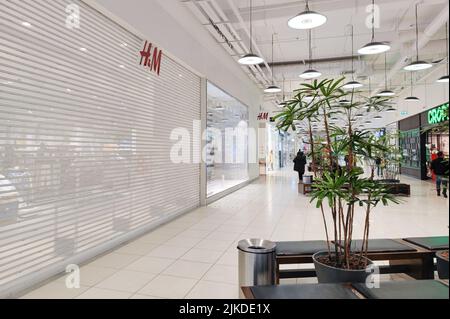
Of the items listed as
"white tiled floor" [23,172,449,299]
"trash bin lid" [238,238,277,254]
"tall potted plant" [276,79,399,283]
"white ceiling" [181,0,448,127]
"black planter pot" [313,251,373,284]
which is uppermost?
"white ceiling" [181,0,448,127]

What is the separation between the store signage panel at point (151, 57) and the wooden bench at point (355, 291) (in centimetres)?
431

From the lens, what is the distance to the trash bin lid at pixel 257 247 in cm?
248

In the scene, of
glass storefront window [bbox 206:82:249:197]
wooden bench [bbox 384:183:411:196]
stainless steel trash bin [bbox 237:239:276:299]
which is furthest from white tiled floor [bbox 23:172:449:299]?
glass storefront window [bbox 206:82:249:197]

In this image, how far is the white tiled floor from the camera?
288 cm

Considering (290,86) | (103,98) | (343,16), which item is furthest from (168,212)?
(290,86)

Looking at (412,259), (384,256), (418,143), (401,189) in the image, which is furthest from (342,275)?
(418,143)

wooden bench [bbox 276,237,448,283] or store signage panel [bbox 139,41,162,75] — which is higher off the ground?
store signage panel [bbox 139,41,162,75]

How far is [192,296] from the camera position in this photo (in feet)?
8.95

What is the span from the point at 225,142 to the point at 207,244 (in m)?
5.92

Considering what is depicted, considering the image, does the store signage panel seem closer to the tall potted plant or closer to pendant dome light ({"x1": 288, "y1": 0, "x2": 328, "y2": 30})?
pendant dome light ({"x1": 288, "y1": 0, "x2": 328, "y2": 30})

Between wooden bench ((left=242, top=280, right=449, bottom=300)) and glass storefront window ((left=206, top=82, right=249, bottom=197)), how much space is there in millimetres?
6009

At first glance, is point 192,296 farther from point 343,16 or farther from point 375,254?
point 343,16

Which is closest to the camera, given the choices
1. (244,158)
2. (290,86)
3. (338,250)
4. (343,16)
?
(338,250)
